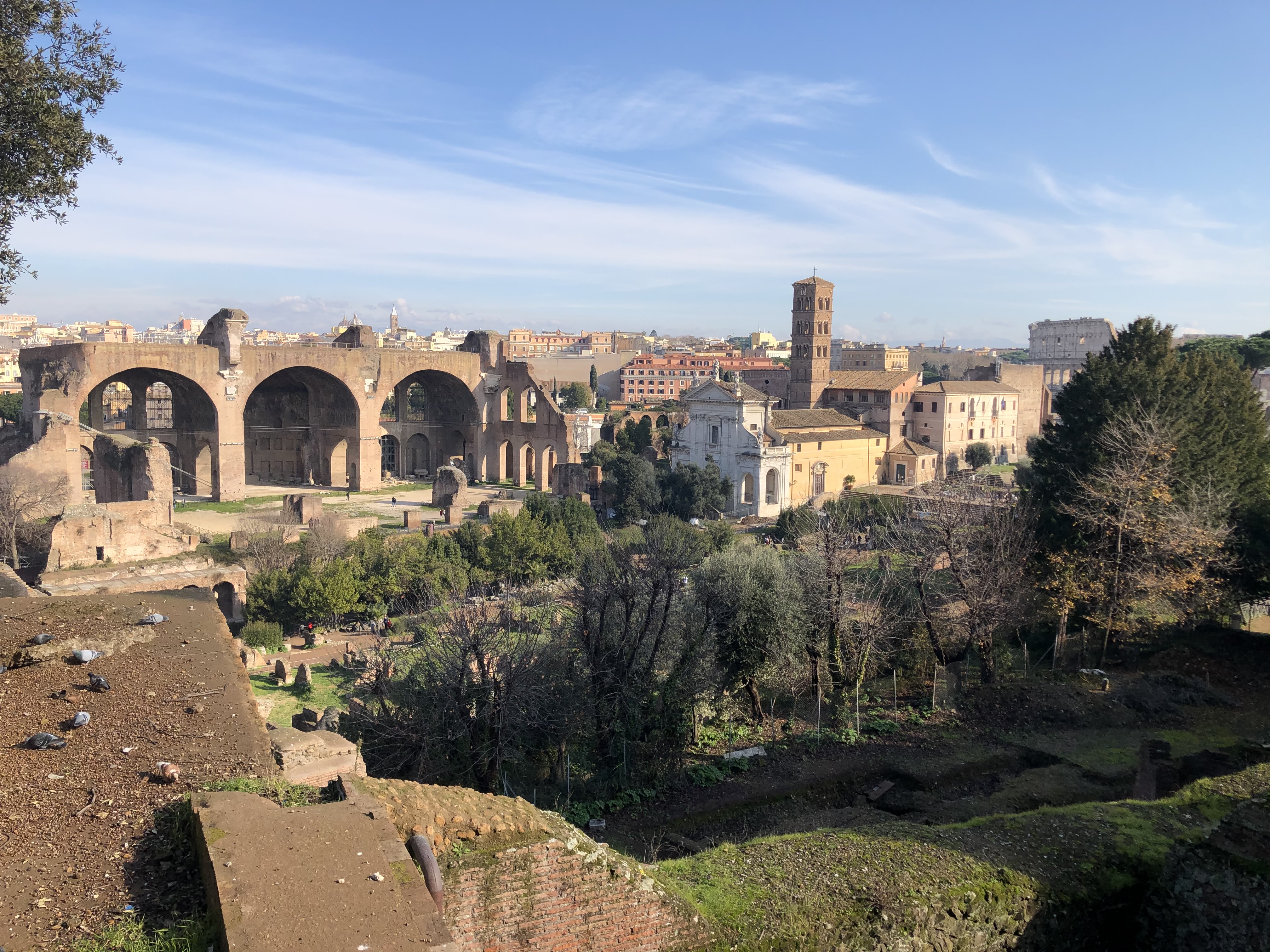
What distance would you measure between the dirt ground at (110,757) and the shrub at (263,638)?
1139 centimetres

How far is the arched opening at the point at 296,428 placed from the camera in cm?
4106

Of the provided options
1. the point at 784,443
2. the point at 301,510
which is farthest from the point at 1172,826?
the point at 784,443

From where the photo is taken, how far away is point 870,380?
48.6 metres

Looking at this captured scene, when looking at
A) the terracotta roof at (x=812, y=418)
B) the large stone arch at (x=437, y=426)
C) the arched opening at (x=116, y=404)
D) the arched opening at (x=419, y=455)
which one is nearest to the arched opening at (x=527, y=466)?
the large stone arch at (x=437, y=426)

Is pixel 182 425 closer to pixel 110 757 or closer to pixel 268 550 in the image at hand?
pixel 268 550

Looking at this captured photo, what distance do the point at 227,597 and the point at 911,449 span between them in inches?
1310

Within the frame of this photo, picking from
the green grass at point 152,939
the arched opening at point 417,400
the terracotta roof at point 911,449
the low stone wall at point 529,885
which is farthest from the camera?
the arched opening at point 417,400

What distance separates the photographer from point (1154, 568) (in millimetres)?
14156

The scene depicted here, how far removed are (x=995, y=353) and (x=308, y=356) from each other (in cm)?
12909

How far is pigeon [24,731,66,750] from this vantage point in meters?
6.10

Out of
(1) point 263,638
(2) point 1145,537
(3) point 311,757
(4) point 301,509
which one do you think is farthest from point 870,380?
(3) point 311,757

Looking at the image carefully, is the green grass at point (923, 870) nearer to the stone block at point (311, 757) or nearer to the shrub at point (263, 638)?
the stone block at point (311, 757)

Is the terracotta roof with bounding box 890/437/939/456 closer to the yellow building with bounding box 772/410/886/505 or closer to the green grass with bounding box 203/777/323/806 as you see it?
the yellow building with bounding box 772/410/886/505

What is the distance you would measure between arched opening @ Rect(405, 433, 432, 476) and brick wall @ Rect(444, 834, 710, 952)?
41451 millimetres
